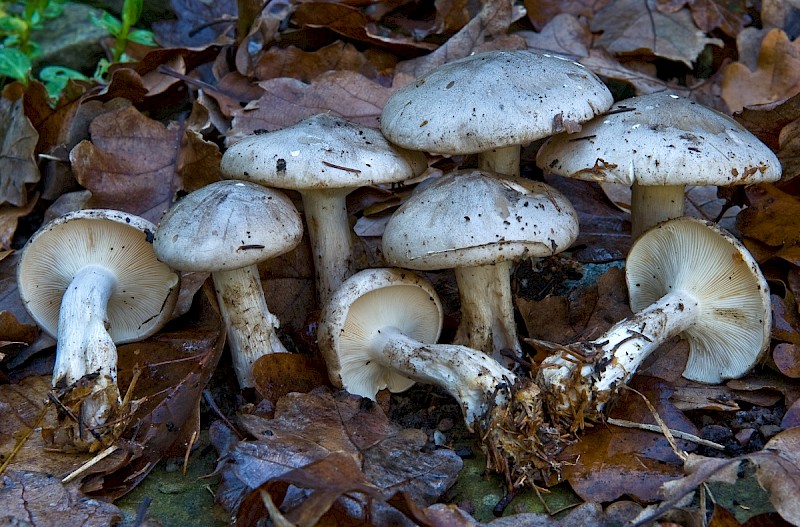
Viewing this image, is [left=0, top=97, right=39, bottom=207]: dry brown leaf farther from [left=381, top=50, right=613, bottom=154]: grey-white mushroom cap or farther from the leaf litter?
[left=381, top=50, right=613, bottom=154]: grey-white mushroom cap

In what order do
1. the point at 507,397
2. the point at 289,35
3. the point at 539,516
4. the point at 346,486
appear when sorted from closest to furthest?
1. the point at 346,486
2. the point at 539,516
3. the point at 507,397
4. the point at 289,35

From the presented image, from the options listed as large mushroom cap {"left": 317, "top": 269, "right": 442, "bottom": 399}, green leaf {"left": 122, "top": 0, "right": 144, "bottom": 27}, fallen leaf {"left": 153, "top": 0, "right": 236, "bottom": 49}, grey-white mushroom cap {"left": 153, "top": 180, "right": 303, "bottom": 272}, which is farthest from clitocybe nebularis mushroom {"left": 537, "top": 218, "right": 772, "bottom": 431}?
green leaf {"left": 122, "top": 0, "right": 144, "bottom": 27}

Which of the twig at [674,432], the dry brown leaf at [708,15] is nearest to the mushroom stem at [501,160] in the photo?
the twig at [674,432]

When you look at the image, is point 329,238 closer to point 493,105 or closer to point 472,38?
point 493,105

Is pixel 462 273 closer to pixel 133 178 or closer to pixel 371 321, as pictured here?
pixel 371 321

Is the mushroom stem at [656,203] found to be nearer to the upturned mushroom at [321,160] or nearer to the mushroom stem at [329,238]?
the upturned mushroom at [321,160]

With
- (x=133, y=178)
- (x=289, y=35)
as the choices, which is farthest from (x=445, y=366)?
(x=289, y=35)
